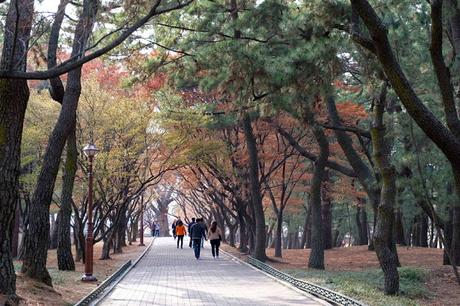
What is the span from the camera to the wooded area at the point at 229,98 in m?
8.91

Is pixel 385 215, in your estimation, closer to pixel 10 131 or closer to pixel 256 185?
pixel 10 131

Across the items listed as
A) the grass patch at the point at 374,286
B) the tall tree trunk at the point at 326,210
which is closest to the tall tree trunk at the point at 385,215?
the grass patch at the point at 374,286

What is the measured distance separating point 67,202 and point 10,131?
8070 millimetres

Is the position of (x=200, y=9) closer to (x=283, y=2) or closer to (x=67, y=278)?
(x=283, y=2)

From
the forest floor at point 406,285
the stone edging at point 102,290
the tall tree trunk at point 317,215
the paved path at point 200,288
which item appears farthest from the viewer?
the tall tree trunk at point 317,215

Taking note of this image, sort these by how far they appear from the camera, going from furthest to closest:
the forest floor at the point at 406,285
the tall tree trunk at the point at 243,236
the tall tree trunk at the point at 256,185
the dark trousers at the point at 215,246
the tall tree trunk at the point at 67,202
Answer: the tall tree trunk at the point at 243,236
the dark trousers at the point at 215,246
the tall tree trunk at the point at 256,185
the tall tree trunk at the point at 67,202
the forest floor at the point at 406,285

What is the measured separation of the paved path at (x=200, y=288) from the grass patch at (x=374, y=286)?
1011 millimetres

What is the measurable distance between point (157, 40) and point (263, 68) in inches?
117

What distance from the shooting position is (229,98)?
678 inches

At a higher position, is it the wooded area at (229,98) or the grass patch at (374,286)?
the wooded area at (229,98)

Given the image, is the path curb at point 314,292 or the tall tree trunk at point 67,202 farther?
the tall tree trunk at point 67,202

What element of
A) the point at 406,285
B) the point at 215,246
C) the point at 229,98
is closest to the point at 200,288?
the point at 406,285

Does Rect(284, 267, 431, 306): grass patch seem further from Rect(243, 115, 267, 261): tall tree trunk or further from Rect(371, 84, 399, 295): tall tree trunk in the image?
Rect(243, 115, 267, 261): tall tree trunk

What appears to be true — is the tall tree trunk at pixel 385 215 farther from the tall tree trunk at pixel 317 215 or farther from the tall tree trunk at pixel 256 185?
the tall tree trunk at pixel 256 185
